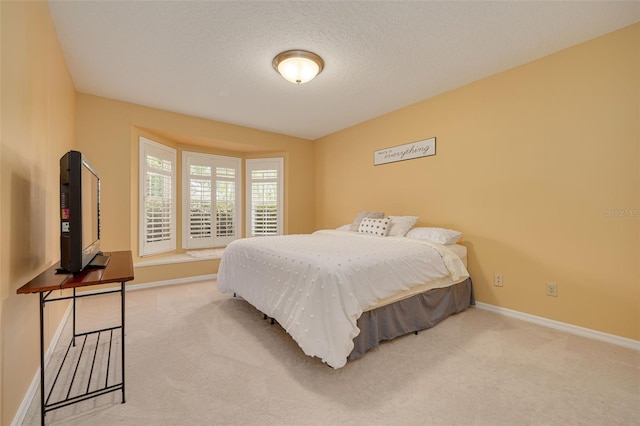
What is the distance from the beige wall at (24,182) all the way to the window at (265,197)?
3.19 metres

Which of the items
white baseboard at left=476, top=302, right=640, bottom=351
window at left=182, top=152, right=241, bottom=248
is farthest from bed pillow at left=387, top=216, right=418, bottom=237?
window at left=182, top=152, right=241, bottom=248

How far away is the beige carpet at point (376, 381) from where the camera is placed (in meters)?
1.45

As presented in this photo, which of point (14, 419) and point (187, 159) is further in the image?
point (187, 159)

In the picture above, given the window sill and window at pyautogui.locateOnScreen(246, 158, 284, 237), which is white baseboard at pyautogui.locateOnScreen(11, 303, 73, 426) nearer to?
the window sill

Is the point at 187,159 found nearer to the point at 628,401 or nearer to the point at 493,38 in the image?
the point at 493,38

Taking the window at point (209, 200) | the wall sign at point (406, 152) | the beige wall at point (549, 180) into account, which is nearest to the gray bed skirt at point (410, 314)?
the beige wall at point (549, 180)

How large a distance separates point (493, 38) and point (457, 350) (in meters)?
2.68

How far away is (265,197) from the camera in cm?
534

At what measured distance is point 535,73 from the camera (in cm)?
267

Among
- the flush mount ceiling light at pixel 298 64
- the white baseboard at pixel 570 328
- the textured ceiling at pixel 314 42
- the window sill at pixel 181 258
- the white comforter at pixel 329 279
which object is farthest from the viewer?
the window sill at pixel 181 258

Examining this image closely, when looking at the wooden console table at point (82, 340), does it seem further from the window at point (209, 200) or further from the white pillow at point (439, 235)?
the white pillow at point (439, 235)

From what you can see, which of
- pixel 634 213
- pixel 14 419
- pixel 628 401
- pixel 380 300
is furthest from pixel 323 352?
pixel 634 213

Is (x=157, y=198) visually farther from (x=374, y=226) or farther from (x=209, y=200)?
(x=374, y=226)

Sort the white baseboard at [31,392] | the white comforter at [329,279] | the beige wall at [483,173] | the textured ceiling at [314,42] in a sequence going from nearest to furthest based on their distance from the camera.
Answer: the white baseboard at [31,392], the beige wall at [483,173], the white comforter at [329,279], the textured ceiling at [314,42]
